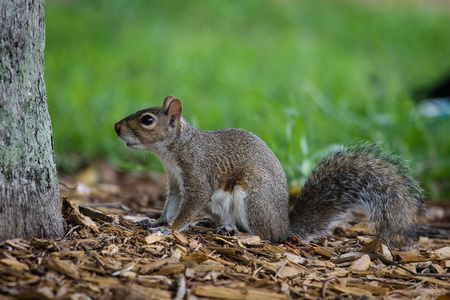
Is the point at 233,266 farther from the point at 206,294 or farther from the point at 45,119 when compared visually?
the point at 45,119

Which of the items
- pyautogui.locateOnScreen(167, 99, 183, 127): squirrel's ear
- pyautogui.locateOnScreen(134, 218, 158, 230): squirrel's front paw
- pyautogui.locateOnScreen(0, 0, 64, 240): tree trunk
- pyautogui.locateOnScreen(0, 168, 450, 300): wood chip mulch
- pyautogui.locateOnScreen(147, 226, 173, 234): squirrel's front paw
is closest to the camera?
pyautogui.locateOnScreen(0, 168, 450, 300): wood chip mulch

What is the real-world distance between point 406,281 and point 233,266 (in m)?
0.72

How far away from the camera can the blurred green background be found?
4469 millimetres

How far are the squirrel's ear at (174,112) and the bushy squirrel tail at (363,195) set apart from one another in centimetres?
74

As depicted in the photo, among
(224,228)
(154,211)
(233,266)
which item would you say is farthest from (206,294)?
(154,211)

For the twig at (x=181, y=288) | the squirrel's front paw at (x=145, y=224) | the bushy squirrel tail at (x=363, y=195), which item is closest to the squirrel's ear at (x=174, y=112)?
the squirrel's front paw at (x=145, y=224)

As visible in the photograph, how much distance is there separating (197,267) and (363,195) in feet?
A: 3.35

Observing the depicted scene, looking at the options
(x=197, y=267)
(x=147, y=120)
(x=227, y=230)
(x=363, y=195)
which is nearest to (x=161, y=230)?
(x=227, y=230)

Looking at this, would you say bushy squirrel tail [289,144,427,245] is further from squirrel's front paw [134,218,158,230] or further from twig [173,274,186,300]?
twig [173,274,186,300]

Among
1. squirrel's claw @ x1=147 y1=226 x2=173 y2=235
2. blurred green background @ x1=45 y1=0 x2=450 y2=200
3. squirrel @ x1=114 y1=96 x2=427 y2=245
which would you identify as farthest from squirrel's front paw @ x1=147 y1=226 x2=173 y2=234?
blurred green background @ x1=45 y1=0 x2=450 y2=200

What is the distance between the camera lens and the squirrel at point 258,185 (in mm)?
2520

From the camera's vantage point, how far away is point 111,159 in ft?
Result: 15.1

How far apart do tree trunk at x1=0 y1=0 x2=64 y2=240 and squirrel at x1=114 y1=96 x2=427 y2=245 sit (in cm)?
62

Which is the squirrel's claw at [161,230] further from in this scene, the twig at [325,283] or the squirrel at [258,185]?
the twig at [325,283]
